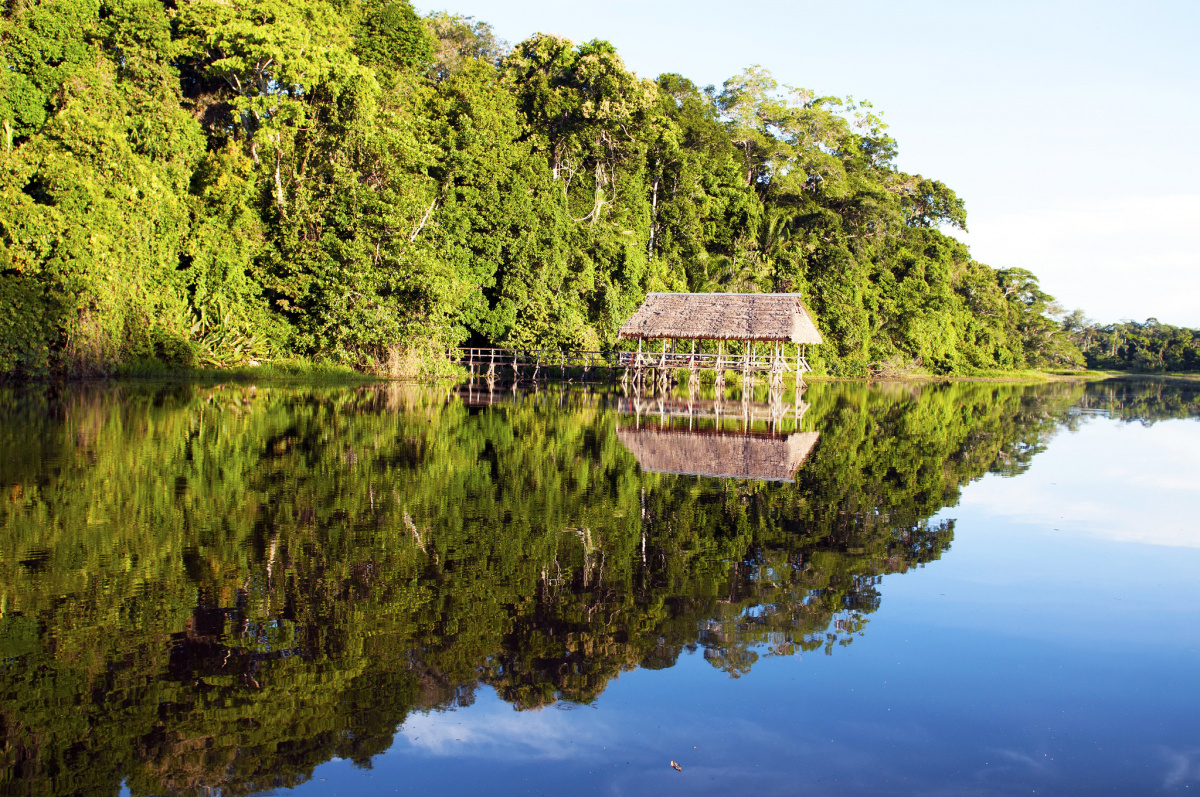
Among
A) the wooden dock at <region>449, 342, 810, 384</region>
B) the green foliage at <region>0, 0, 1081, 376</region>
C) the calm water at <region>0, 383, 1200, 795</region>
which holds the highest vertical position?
the green foliage at <region>0, 0, 1081, 376</region>

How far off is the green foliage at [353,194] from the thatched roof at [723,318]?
426cm

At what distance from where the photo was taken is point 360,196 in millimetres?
31203

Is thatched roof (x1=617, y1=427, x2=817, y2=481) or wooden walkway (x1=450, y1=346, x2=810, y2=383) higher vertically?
wooden walkway (x1=450, y1=346, x2=810, y2=383)

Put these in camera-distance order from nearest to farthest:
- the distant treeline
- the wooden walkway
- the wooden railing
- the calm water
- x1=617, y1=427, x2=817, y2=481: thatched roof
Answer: the calm water → x1=617, y1=427, x2=817, y2=481: thatched roof → the wooden walkway → the wooden railing → the distant treeline

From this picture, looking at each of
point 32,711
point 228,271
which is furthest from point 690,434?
point 228,271

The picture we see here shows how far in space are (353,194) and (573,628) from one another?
27974mm

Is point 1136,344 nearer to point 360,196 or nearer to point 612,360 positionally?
point 612,360

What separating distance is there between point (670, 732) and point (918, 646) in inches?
90.6

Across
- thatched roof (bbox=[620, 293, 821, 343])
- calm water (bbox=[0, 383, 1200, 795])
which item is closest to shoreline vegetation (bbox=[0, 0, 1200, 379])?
thatched roof (bbox=[620, 293, 821, 343])

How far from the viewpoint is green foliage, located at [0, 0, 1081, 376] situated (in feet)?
84.9

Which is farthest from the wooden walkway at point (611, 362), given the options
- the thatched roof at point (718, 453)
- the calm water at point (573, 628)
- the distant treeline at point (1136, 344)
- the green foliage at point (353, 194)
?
the distant treeline at point (1136, 344)

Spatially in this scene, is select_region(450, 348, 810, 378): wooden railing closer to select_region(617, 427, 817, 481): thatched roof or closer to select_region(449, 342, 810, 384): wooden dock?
select_region(449, 342, 810, 384): wooden dock

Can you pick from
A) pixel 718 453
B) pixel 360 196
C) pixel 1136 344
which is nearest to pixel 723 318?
pixel 360 196

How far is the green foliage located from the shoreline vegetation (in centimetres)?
9
